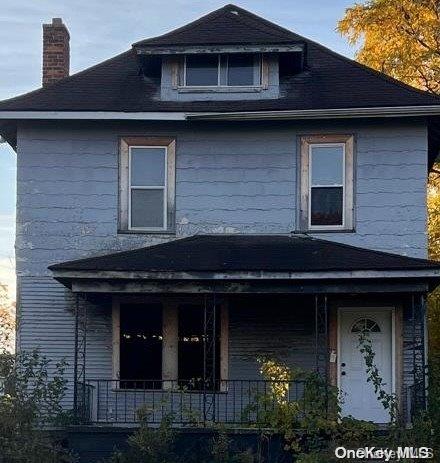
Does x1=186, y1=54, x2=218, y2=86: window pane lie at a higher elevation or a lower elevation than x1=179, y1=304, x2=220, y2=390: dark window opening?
higher

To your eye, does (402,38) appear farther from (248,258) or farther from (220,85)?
(248,258)

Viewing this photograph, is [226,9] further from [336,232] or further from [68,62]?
[336,232]

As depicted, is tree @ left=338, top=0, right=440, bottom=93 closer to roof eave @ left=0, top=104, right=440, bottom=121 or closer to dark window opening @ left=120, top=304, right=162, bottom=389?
roof eave @ left=0, top=104, right=440, bottom=121

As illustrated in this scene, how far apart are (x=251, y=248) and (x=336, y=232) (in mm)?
1706

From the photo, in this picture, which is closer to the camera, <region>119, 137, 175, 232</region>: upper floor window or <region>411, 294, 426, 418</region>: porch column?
<region>411, 294, 426, 418</region>: porch column

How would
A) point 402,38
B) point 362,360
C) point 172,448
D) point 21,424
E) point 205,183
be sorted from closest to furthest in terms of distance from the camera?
1. point 21,424
2. point 172,448
3. point 362,360
4. point 205,183
5. point 402,38

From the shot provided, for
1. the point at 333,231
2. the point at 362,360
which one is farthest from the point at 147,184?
the point at 362,360

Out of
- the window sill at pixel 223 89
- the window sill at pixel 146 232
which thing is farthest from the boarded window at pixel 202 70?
the window sill at pixel 146 232

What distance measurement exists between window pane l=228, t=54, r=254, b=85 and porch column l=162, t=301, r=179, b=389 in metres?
4.45

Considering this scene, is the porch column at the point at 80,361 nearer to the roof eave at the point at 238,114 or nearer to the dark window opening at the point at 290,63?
the roof eave at the point at 238,114

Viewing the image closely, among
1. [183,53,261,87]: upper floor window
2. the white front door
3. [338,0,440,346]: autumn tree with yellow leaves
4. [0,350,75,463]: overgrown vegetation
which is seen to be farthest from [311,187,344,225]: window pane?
[338,0,440,346]: autumn tree with yellow leaves

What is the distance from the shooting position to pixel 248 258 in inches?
648

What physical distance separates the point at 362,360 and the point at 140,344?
4.11 m

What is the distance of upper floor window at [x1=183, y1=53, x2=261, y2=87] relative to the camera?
18.6 metres
